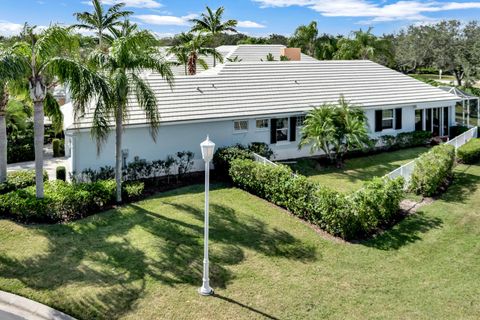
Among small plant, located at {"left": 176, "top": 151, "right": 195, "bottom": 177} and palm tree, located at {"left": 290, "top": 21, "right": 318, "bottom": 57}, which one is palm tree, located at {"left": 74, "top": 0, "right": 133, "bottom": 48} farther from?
palm tree, located at {"left": 290, "top": 21, "right": 318, "bottom": 57}

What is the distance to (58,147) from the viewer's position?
24.9 metres

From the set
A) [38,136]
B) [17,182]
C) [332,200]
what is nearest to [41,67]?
[38,136]

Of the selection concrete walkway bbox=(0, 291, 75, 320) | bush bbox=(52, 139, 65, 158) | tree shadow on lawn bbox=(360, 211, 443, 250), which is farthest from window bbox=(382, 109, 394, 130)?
concrete walkway bbox=(0, 291, 75, 320)

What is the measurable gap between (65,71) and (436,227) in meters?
13.0

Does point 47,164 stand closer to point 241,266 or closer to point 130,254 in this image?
point 130,254

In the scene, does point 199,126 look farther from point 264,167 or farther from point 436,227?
point 436,227

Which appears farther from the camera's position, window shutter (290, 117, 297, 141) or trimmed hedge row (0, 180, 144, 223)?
window shutter (290, 117, 297, 141)

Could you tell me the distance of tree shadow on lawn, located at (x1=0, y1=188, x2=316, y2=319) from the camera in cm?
1005

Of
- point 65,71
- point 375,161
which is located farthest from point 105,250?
point 375,161

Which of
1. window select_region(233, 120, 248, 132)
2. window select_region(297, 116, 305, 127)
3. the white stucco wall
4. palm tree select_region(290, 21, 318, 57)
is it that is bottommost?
the white stucco wall

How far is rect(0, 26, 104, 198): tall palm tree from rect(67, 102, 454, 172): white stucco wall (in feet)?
10.3

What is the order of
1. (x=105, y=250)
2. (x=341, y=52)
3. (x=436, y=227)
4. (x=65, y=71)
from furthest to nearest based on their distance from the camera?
(x=341, y=52) → (x=436, y=227) → (x=65, y=71) → (x=105, y=250)

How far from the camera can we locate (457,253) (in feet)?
41.1

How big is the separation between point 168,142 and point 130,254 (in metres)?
8.23
